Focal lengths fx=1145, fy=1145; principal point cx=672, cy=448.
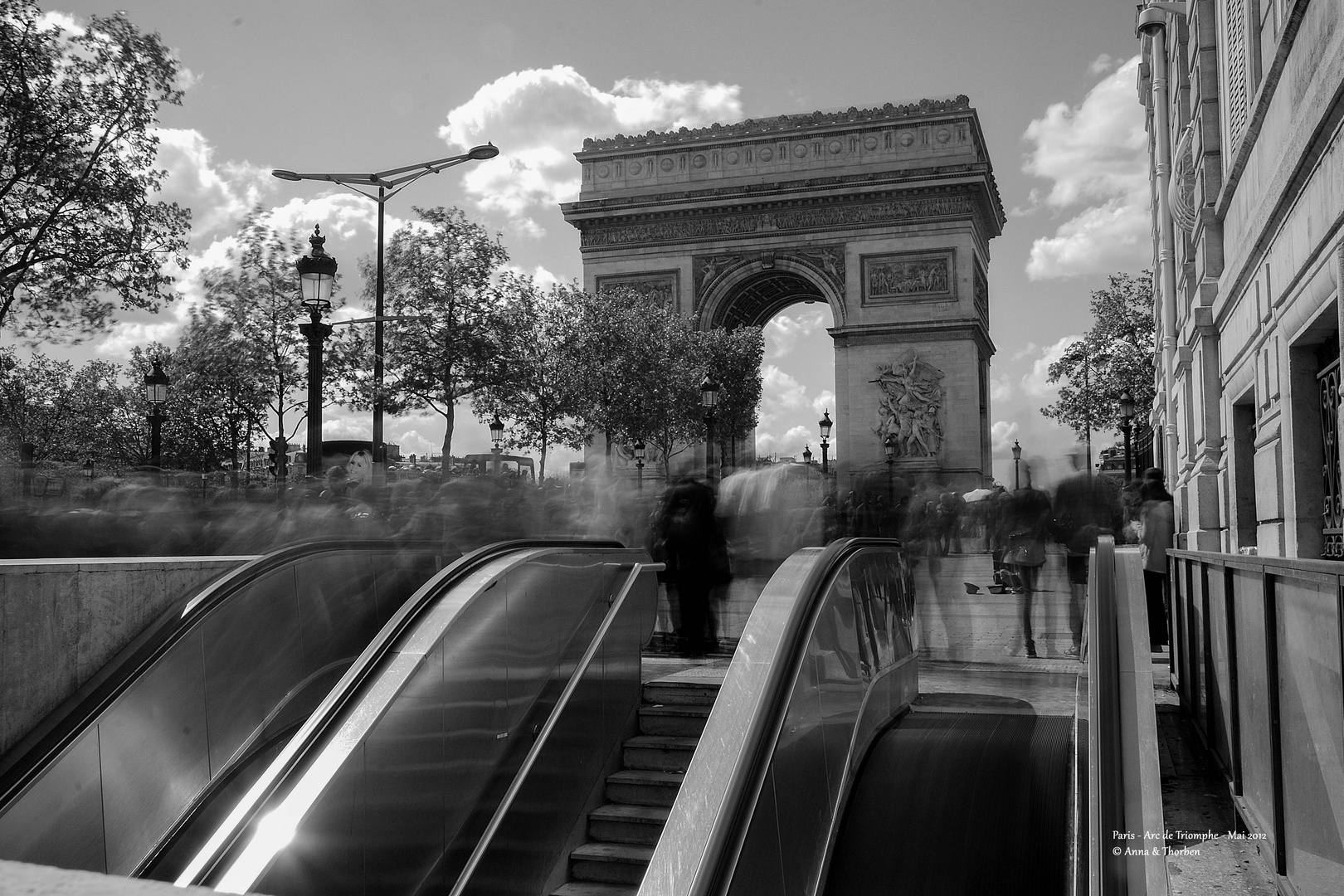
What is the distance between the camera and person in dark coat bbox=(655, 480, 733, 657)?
8.66m

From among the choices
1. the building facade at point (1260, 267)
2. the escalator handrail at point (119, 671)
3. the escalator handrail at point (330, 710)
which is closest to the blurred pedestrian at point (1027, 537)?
the building facade at point (1260, 267)

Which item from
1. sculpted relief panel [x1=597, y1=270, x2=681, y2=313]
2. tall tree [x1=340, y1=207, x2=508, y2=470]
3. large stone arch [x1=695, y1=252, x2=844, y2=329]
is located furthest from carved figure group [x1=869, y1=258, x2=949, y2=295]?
tall tree [x1=340, y1=207, x2=508, y2=470]

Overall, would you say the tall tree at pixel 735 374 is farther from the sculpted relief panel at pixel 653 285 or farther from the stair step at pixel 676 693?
the stair step at pixel 676 693

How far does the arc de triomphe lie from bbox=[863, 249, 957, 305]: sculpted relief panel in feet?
0.15

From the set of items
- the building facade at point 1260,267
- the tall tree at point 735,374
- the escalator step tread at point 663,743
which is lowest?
the escalator step tread at point 663,743

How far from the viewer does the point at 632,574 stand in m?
7.27

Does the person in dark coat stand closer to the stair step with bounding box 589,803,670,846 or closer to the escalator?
the escalator

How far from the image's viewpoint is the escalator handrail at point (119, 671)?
482 centimetres

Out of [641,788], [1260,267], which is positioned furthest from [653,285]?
[641,788]

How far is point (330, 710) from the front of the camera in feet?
15.0

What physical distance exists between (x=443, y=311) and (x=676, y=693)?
1687 centimetres

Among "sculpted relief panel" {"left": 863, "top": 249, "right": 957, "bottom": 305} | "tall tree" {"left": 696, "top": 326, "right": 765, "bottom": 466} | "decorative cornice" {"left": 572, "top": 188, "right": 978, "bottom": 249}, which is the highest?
"decorative cornice" {"left": 572, "top": 188, "right": 978, "bottom": 249}

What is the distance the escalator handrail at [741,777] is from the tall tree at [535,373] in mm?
18811

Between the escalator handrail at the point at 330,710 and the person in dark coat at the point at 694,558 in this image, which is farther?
the person in dark coat at the point at 694,558
